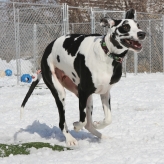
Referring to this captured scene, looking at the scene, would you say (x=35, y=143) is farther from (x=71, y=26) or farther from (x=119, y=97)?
(x=71, y=26)

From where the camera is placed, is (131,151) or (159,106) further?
(159,106)

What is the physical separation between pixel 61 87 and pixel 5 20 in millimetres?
12745

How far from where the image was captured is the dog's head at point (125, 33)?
16.3 ft

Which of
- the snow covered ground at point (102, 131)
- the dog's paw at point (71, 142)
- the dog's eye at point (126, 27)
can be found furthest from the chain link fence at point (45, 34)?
the dog's eye at point (126, 27)

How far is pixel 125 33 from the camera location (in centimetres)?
505

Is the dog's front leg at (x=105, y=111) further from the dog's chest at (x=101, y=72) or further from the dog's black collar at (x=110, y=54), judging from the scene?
the dog's black collar at (x=110, y=54)

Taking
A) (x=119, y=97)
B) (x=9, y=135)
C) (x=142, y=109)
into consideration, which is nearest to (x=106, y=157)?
(x=9, y=135)

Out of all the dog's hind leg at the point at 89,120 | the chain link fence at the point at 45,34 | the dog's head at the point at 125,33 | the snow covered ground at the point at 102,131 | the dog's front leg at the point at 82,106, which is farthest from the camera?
the chain link fence at the point at 45,34

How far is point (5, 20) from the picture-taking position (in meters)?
18.2

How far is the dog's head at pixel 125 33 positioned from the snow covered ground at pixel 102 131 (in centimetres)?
117

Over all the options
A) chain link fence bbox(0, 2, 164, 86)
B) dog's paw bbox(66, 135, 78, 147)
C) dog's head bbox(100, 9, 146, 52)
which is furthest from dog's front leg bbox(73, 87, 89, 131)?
chain link fence bbox(0, 2, 164, 86)

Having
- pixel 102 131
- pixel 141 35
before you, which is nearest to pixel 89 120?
pixel 102 131

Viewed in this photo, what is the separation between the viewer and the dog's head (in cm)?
496

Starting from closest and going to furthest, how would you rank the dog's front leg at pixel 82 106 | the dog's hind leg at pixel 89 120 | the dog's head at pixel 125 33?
the dog's head at pixel 125 33, the dog's front leg at pixel 82 106, the dog's hind leg at pixel 89 120
